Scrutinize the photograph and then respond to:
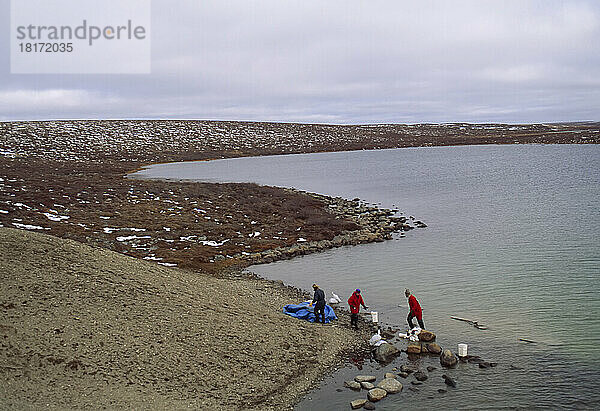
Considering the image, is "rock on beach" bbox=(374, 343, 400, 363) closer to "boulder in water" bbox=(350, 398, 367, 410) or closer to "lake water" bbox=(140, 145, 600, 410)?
"lake water" bbox=(140, 145, 600, 410)

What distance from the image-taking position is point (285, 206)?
171 feet

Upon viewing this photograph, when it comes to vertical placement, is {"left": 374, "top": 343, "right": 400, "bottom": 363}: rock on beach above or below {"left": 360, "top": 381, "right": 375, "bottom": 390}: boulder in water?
above

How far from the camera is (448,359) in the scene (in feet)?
58.0

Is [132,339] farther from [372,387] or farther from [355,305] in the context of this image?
[355,305]

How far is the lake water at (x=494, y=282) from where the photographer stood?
1608cm

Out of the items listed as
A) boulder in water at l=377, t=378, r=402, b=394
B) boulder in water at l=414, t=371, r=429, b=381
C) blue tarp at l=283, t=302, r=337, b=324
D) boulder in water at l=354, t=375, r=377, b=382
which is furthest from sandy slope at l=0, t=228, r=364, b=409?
boulder in water at l=414, t=371, r=429, b=381

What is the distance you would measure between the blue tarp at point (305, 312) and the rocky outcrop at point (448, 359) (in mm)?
5310

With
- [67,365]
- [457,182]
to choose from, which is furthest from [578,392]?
[457,182]

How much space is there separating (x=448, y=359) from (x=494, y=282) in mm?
10570

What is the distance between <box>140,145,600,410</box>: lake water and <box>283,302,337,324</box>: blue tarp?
264 centimetres

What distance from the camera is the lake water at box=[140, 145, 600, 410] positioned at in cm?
1608

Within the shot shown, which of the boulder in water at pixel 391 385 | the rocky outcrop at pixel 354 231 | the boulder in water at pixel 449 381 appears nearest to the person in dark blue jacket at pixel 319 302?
the boulder in water at pixel 391 385

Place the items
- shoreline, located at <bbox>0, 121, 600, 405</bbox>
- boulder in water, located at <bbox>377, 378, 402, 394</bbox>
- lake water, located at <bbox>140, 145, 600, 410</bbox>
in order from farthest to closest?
1. shoreline, located at <bbox>0, 121, 600, 405</bbox>
2. lake water, located at <bbox>140, 145, 600, 410</bbox>
3. boulder in water, located at <bbox>377, 378, 402, 394</bbox>

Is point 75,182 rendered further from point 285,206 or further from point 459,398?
point 459,398
